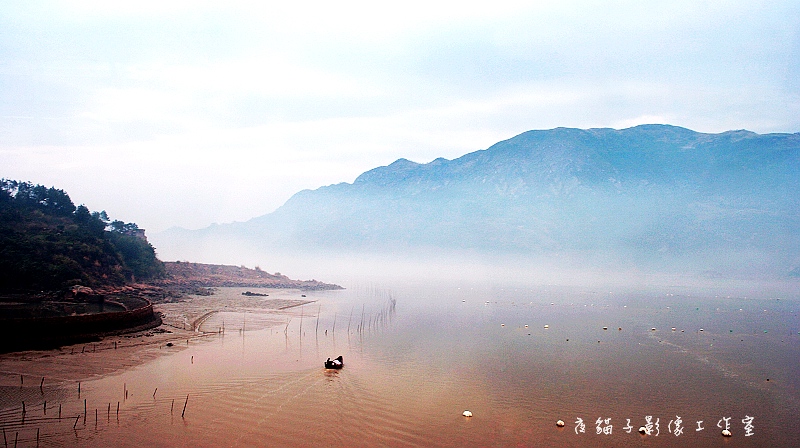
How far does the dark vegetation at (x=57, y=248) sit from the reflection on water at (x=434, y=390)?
16.1 meters

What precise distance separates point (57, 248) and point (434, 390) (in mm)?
43056

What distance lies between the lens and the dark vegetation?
1598 inches

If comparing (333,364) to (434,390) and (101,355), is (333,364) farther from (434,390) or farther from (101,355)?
(101,355)

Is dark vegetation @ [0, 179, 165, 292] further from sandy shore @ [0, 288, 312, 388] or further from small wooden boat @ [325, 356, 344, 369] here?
small wooden boat @ [325, 356, 344, 369]

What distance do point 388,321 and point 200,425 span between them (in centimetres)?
2857

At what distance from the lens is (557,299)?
6744 cm

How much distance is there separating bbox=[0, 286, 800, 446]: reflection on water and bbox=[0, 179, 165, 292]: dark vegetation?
16066mm

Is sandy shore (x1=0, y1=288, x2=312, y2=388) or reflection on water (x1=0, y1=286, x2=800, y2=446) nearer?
reflection on water (x1=0, y1=286, x2=800, y2=446)

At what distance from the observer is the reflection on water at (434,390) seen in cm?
1602

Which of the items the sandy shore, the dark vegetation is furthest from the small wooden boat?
the dark vegetation

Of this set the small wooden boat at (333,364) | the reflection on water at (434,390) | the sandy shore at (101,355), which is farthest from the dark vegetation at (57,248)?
the small wooden boat at (333,364)

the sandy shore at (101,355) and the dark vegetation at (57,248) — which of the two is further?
the dark vegetation at (57,248)

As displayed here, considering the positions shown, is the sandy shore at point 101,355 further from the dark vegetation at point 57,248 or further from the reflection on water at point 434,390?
the dark vegetation at point 57,248

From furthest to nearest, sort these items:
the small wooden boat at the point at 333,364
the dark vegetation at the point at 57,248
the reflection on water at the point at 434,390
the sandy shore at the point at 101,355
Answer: the dark vegetation at the point at 57,248
the small wooden boat at the point at 333,364
the sandy shore at the point at 101,355
the reflection on water at the point at 434,390
